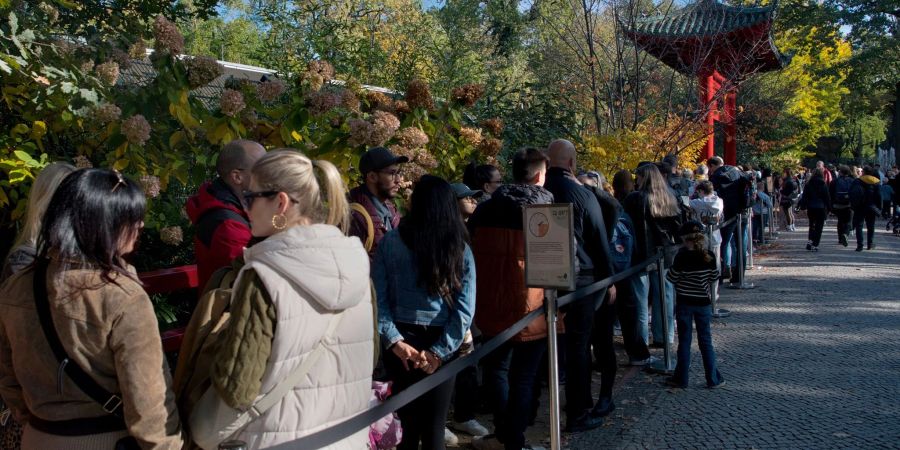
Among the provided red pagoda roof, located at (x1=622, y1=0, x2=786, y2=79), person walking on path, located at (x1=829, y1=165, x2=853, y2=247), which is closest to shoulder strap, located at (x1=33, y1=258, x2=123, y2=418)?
red pagoda roof, located at (x1=622, y1=0, x2=786, y2=79)

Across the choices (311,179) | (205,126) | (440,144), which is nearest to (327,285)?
(311,179)

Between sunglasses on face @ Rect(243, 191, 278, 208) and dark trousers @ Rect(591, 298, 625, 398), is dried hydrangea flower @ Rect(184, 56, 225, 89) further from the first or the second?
dark trousers @ Rect(591, 298, 625, 398)

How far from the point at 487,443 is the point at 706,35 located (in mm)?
10493

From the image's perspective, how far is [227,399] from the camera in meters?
2.27

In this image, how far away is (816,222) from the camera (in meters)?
17.1

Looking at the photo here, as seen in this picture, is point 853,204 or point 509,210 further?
point 853,204

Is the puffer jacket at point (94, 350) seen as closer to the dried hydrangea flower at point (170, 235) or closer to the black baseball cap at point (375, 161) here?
the dried hydrangea flower at point (170, 235)

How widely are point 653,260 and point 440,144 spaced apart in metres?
2.23

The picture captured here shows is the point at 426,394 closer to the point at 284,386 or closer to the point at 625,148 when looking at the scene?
the point at 284,386

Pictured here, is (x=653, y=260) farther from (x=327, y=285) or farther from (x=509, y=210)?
(x=327, y=285)

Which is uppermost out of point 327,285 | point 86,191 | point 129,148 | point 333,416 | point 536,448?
point 129,148

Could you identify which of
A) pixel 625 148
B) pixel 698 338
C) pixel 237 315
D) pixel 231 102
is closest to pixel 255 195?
pixel 237 315

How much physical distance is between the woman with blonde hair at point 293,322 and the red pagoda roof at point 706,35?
9909 mm

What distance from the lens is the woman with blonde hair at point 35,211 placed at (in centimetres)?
278
